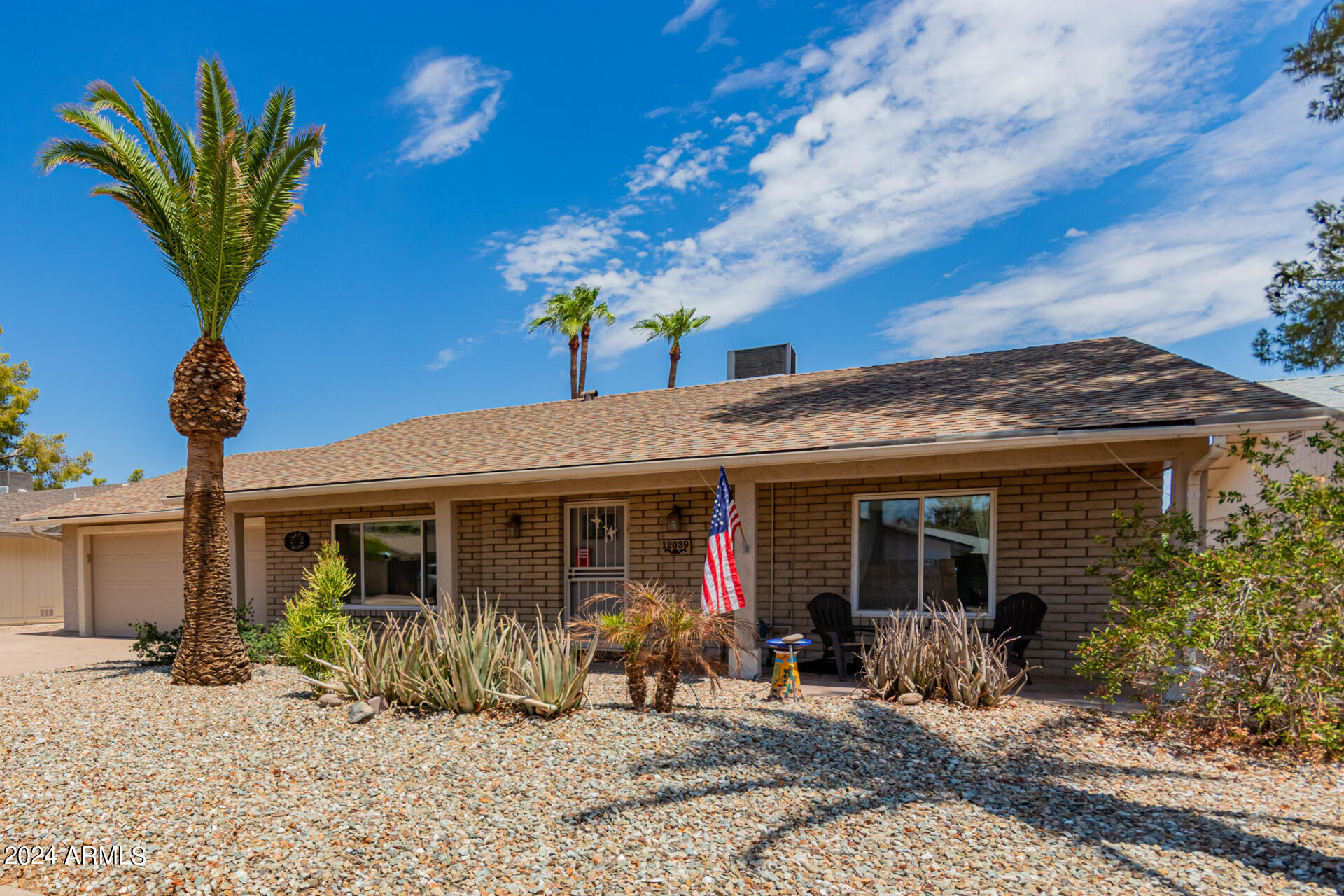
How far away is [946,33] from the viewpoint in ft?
31.0

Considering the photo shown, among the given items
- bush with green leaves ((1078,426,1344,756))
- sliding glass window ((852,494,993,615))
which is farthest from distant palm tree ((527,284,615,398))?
bush with green leaves ((1078,426,1344,756))

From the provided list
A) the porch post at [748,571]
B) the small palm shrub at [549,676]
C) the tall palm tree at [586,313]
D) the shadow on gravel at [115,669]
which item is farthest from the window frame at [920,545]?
the tall palm tree at [586,313]

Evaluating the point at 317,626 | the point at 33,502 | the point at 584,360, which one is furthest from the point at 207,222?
the point at 33,502

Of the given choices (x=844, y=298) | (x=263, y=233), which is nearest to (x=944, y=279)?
(x=844, y=298)

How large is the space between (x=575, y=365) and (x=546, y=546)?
15.5 meters

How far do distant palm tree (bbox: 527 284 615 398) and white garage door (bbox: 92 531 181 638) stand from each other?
1307cm

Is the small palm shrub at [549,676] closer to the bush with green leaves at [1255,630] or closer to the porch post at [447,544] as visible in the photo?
the bush with green leaves at [1255,630]

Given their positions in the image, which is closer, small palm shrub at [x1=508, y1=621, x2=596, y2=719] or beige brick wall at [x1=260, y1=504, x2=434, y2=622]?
small palm shrub at [x1=508, y1=621, x2=596, y2=719]

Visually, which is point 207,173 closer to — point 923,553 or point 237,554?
point 237,554

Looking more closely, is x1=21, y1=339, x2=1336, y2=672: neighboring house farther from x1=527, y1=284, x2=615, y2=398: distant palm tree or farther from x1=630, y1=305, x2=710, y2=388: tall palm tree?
x1=630, y1=305, x2=710, y2=388: tall palm tree

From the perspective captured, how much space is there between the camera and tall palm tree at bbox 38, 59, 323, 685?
27.6 feet

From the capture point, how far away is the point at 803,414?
10.3 m

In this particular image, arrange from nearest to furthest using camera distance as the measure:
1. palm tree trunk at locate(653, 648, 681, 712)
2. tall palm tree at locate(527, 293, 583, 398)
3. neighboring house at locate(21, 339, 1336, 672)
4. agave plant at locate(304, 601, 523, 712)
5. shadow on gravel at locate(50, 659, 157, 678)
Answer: palm tree trunk at locate(653, 648, 681, 712), agave plant at locate(304, 601, 523, 712), neighboring house at locate(21, 339, 1336, 672), shadow on gravel at locate(50, 659, 157, 678), tall palm tree at locate(527, 293, 583, 398)

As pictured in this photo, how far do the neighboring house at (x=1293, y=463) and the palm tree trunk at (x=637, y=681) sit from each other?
9.56 meters
